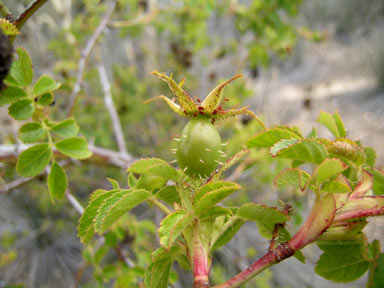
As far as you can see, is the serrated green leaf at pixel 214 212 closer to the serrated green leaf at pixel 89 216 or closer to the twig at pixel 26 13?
the serrated green leaf at pixel 89 216

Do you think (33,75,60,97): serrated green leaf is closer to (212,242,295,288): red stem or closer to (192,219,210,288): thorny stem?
(192,219,210,288): thorny stem

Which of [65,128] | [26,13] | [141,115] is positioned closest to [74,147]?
[65,128]

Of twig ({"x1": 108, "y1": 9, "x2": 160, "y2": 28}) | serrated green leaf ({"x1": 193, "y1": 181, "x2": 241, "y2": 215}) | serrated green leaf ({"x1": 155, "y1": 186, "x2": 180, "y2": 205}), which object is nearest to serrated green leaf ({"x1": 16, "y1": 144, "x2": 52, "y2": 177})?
serrated green leaf ({"x1": 155, "y1": 186, "x2": 180, "y2": 205})

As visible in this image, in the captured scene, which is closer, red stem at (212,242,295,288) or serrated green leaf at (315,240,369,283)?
red stem at (212,242,295,288)

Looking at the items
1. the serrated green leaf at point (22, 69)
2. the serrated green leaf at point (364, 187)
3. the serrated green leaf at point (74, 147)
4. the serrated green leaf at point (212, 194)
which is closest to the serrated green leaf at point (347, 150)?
the serrated green leaf at point (364, 187)

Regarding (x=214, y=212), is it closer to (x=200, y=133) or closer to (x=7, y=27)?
(x=200, y=133)

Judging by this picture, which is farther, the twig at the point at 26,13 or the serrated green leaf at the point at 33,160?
the serrated green leaf at the point at 33,160

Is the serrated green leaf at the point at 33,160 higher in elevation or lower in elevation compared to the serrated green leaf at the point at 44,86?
lower
